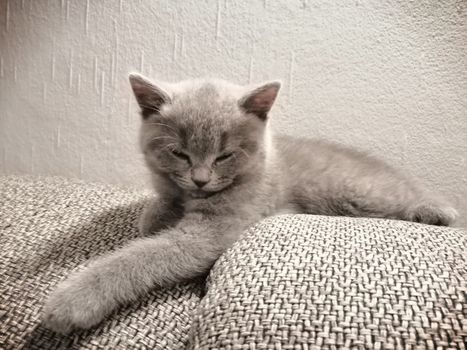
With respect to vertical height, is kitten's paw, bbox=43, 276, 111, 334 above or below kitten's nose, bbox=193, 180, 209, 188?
below

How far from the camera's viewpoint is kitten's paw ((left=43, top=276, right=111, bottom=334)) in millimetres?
718

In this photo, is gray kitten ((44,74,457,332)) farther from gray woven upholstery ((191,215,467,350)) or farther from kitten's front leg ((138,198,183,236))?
gray woven upholstery ((191,215,467,350))

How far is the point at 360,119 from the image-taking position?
137 cm

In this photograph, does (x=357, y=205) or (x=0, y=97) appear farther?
(x=0, y=97)

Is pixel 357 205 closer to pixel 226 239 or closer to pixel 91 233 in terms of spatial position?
pixel 226 239

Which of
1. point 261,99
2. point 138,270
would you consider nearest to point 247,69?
point 261,99

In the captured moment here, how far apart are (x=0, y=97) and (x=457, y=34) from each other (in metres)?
1.53

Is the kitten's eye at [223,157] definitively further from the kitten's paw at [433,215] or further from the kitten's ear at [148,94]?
the kitten's paw at [433,215]

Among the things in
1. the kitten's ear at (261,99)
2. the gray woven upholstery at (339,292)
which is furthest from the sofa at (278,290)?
the kitten's ear at (261,99)

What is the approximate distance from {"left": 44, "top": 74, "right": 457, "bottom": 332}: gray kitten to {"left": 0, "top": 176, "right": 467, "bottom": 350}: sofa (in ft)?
0.20

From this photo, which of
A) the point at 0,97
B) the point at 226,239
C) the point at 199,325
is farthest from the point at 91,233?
the point at 0,97

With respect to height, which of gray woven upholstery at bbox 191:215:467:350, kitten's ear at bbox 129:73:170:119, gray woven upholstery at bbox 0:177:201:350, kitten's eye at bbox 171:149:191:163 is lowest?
gray woven upholstery at bbox 0:177:201:350

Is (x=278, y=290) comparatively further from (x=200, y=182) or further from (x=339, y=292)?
(x=200, y=182)

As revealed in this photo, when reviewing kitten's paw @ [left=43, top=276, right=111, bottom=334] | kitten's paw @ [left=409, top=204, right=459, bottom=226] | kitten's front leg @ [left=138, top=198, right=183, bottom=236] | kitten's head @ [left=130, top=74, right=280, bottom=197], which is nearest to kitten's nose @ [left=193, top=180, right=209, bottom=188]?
kitten's head @ [left=130, top=74, right=280, bottom=197]
